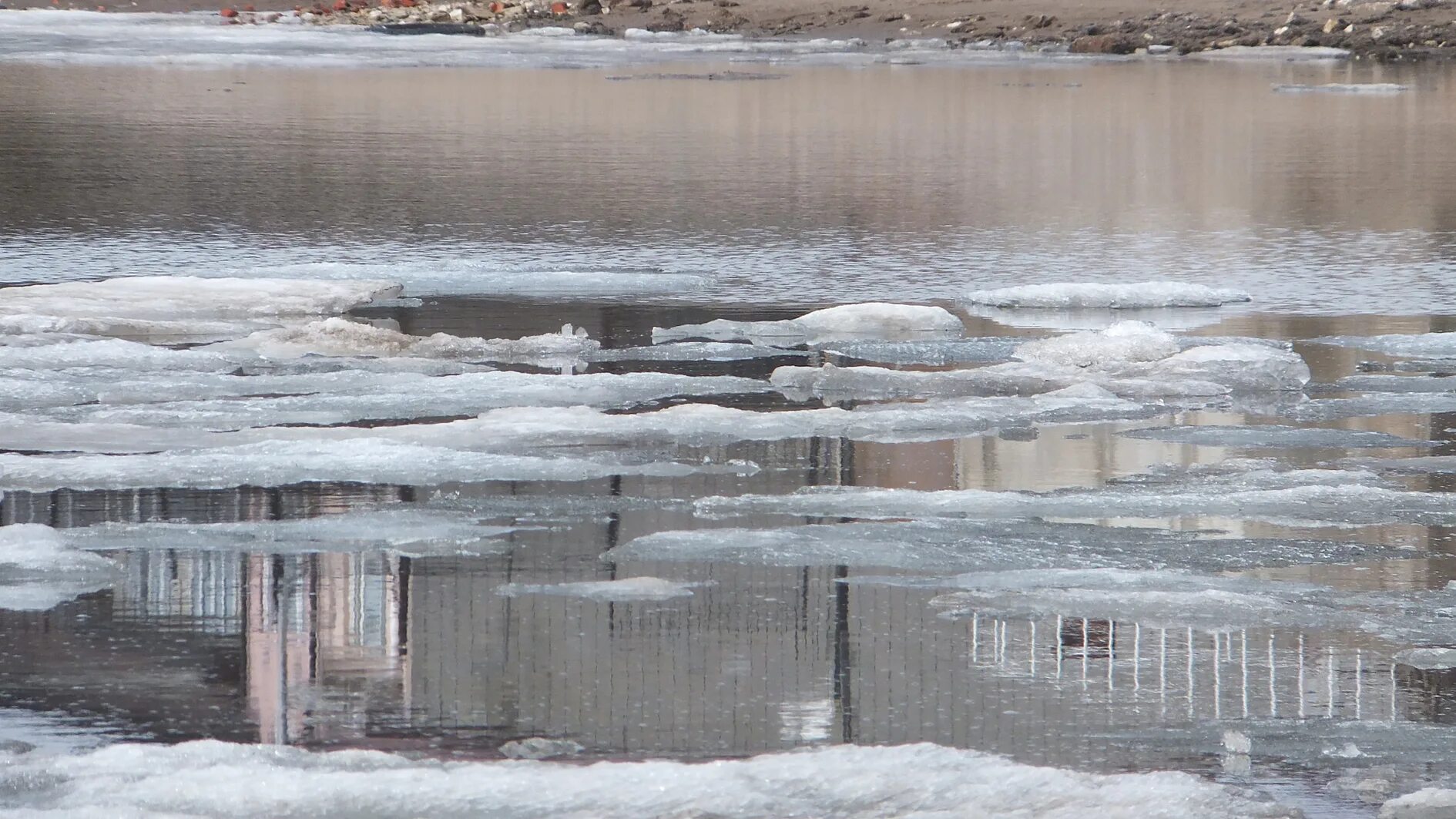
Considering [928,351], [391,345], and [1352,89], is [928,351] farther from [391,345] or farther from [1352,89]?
[1352,89]

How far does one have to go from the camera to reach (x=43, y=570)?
533 centimetres

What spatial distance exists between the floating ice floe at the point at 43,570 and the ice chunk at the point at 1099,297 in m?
5.91

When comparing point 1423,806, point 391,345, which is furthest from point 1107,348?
point 1423,806

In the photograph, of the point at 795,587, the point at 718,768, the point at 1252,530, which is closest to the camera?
the point at 718,768

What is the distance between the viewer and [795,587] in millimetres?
5301

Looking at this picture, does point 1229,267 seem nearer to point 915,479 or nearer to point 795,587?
point 915,479

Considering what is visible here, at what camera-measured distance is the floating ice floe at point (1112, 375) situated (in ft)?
26.6

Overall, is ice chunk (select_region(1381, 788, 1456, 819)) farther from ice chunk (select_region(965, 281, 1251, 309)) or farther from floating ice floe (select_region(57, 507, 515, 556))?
ice chunk (select_region(965, 281, 1251, 309))

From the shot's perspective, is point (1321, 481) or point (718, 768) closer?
point (718, 768)

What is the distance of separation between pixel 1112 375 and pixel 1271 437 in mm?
1118

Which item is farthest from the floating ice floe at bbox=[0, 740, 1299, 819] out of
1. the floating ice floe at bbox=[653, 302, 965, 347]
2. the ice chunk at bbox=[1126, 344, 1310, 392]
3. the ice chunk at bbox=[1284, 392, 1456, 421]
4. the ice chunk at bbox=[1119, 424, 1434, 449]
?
the floating ice floe at bbox=[653, 302, 965, 347]

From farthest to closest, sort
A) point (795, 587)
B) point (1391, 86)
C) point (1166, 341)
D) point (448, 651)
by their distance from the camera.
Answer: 1. point (1391, 86)
2. point (1166, 341)
3. point (795, 587)
4. point (448, 651)

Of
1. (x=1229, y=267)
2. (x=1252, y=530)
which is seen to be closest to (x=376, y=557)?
(x=1252, y=530)

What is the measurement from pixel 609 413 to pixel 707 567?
220cm
